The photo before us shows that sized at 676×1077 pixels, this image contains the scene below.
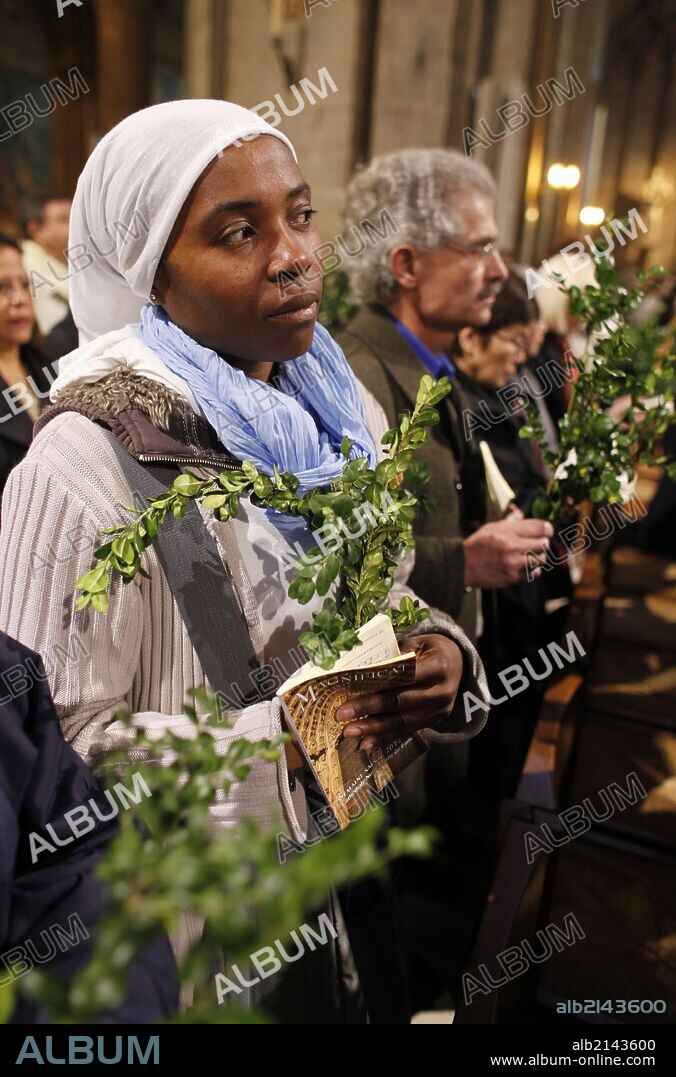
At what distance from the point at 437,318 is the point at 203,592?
1422 mm

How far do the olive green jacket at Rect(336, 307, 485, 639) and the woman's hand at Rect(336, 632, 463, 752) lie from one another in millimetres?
708

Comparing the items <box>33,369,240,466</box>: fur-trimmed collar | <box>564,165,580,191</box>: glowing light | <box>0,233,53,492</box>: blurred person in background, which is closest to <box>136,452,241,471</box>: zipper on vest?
<box>33,369,240,466</box>: fur-trimmed collar

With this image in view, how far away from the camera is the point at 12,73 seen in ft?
16.8

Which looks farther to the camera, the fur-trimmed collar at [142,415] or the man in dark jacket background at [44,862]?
the fur-trimmed collar at [142,415]

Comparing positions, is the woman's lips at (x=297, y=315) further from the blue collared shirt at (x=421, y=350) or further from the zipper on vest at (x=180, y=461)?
the blue collared shirt at (x=421, y=350)

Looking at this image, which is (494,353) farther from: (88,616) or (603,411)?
(88,616)

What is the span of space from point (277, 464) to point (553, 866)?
50.3 inches

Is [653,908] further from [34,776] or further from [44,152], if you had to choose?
[44,152]

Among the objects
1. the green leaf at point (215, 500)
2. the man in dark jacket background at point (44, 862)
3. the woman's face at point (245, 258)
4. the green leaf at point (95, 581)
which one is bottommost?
the man in dark jacket background at point (44, 862)

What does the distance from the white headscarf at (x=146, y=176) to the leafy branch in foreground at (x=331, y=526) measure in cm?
37

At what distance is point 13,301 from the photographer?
112 inches

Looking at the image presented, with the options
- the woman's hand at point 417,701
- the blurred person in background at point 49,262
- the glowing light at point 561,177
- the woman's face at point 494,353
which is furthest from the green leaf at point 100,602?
the glowing light at point 561,177

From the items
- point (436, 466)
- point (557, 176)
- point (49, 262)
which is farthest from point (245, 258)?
point (557, 176)

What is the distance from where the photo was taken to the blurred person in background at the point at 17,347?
9.05 feet
